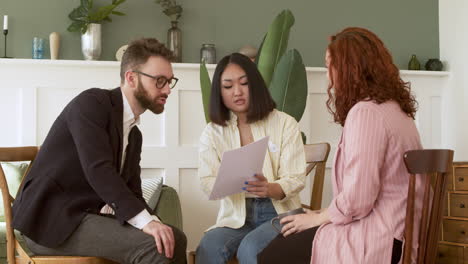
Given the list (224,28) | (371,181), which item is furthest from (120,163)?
(224,28)

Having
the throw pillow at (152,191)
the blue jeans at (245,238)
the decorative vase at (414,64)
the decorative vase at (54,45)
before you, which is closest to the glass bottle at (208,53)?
the decorative vase at (54,45)

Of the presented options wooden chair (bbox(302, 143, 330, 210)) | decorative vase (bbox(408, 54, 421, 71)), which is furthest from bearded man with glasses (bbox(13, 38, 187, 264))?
decorative vase (bbox(408, 54, 421, 71))

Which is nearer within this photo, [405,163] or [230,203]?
[405,163]

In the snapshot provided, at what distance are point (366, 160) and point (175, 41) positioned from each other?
8.36ft

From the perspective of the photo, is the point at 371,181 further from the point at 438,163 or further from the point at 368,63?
the point at 368,63

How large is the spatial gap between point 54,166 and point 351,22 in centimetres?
283

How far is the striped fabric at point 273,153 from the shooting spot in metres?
2.53

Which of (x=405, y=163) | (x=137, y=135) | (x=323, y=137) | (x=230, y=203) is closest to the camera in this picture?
(x=405, y=163)

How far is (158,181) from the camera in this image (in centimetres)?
340

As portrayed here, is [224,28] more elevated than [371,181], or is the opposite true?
[224,28]

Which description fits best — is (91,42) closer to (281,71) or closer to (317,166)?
(281,71)

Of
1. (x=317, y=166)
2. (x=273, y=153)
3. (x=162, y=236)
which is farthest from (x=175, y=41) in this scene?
(x=162, y=236)

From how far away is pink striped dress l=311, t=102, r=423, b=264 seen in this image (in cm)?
170

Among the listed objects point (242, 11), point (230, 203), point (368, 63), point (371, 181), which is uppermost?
point (242, 11)
